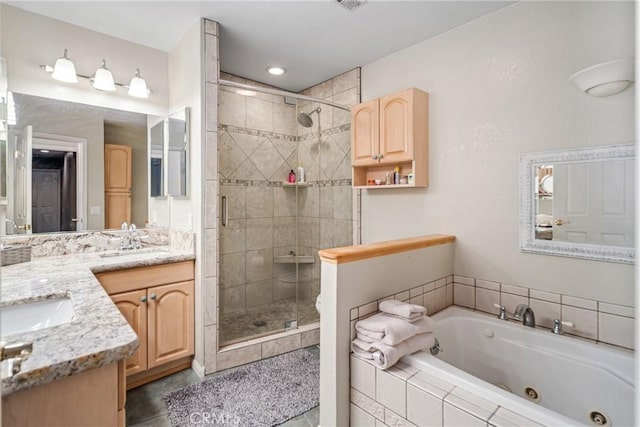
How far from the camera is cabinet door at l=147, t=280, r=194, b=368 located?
92.0 inches

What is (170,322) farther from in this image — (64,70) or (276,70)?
(276,70)

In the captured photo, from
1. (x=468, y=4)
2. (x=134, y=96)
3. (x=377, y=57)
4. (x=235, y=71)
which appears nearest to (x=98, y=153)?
(x=134, y=96)

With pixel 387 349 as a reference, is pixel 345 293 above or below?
above

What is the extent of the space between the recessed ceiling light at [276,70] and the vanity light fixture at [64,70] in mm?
1588

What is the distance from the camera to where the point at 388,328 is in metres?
1.67

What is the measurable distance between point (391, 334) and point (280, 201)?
2040 mm

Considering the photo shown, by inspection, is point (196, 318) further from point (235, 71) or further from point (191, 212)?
point (235, 71)

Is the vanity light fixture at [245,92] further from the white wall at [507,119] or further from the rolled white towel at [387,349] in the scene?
the rolled white towel at [387,349]

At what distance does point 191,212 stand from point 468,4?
2.42 metres

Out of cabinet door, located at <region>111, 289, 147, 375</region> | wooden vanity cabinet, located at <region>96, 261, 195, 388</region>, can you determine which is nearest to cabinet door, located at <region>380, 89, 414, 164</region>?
wooden vanity cabinet, located at <region>96, 261, 195, 388</region>

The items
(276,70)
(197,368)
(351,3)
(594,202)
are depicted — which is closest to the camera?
(594,202)

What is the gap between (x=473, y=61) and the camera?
7.97ft
